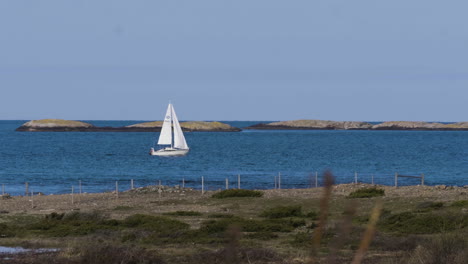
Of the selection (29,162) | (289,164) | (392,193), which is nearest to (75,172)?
(29,162)

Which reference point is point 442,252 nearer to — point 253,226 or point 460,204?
point 253,226

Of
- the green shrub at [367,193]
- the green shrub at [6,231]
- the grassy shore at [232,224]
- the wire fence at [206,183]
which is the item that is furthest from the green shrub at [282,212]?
the wire fence at [206,183]

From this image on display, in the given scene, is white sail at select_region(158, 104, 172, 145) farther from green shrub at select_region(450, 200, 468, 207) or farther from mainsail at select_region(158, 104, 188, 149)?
green shrub at select_region(450, 200, 468, 207)

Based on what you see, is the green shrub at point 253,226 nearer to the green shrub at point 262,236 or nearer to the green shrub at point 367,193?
the green shrub at point 262,236

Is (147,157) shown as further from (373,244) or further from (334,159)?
(373,244)

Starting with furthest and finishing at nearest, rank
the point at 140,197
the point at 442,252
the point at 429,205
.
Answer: the point at 140,197, the point at 429,205, the point at 442,252

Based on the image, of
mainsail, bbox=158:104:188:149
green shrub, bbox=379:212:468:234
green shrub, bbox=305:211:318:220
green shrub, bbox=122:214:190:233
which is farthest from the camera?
mainsail, bbox=158:104:188:149

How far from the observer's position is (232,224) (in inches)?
404

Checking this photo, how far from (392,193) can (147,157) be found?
76.9m

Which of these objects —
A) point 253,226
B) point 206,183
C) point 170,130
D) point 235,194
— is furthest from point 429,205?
point 170,130

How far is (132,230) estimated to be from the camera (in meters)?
23.4

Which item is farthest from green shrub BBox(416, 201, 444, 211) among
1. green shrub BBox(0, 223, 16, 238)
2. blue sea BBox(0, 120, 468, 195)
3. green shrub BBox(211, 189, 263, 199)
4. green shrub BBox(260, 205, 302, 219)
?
blue sea BBox(0, 120, 468, 195)

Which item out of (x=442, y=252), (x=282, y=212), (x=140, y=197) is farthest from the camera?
(x=140, y=197)

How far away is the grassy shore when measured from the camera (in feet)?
53.3
